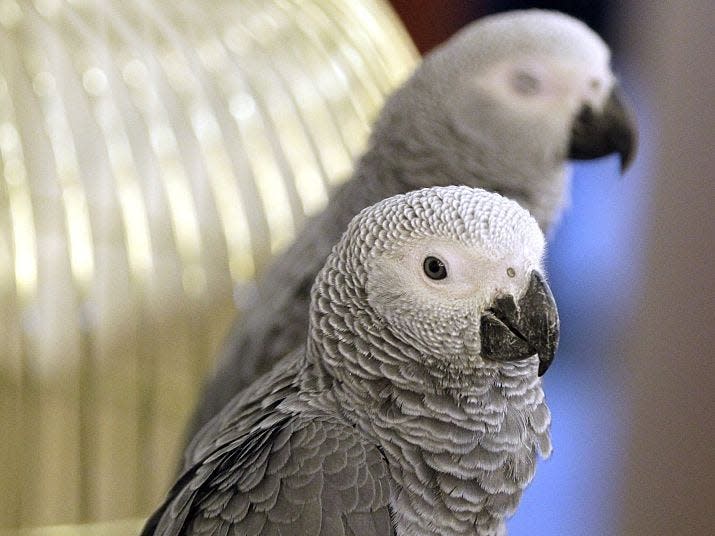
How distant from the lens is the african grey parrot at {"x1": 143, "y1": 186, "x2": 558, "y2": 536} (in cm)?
51

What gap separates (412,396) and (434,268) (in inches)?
3.3

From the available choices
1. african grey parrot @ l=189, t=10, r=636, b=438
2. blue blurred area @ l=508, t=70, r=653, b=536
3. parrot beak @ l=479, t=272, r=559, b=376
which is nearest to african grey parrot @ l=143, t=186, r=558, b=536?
parrot beak @ l=479, t=272, r=559, b=376

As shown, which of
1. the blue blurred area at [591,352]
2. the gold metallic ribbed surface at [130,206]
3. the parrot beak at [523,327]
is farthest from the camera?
the blue blurred area at [591,352]

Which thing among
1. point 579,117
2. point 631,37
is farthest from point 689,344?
point 579,117

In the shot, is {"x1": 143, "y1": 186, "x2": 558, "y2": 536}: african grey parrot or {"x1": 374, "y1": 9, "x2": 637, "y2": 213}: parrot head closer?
{"x1": 143, "y1": 186, "x2": 558, "y2": 536}: african grey parrot

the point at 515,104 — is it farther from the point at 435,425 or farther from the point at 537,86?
the point at 435,425

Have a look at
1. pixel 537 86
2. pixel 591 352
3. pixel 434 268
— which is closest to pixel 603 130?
pixel 537 86

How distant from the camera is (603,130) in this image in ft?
2.90

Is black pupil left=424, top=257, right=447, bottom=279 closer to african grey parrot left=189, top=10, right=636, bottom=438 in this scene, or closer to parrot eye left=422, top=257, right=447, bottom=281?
parrot eye left=422, top=257, right=447, bottom=281

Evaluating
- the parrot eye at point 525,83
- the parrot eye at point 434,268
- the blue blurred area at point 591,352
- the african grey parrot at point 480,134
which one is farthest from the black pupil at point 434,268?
the blue blurred area at point 591,352

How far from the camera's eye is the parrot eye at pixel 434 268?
52 centimetres

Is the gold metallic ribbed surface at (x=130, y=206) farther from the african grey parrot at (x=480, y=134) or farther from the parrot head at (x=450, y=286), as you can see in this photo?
the parrot head at (x=450, y=286)

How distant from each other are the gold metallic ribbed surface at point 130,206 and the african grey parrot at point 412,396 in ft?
1.04

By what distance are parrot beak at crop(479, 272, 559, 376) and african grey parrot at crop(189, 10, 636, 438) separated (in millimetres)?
332
